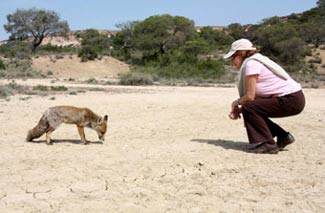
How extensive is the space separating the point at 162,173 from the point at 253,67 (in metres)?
2.02

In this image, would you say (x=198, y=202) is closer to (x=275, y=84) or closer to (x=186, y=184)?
(x=186, y=184)

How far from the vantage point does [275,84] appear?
6.79m

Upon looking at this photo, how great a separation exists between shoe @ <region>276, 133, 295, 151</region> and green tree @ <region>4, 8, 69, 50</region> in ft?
199

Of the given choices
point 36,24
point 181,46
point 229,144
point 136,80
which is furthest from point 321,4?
point 229,144

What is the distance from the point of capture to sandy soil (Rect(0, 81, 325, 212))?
466 cm

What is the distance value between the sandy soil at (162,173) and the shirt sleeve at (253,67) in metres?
1.16

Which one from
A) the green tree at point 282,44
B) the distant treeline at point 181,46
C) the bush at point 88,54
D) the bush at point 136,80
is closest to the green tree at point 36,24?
the distant treeline at point 181,46

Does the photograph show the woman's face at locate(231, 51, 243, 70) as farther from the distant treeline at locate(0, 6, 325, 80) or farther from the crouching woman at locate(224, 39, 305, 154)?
the distant treeline at locate(0, 6, 325, 80)

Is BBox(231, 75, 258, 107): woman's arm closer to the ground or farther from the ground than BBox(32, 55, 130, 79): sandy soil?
farther from the ground

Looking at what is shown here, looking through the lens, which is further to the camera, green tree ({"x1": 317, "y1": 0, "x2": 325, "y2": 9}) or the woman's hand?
green tree ({"x1": 317, "y1": 0, "x2": 325, "y2": 9})

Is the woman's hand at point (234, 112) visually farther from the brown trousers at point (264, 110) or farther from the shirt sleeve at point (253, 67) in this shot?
the shirt sleeve at point (253, 67)

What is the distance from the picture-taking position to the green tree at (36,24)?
2574 inches

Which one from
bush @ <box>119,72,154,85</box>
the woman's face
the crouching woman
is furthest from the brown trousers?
bush @ <box>119,72,154,85</box>

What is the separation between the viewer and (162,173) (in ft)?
18.7
